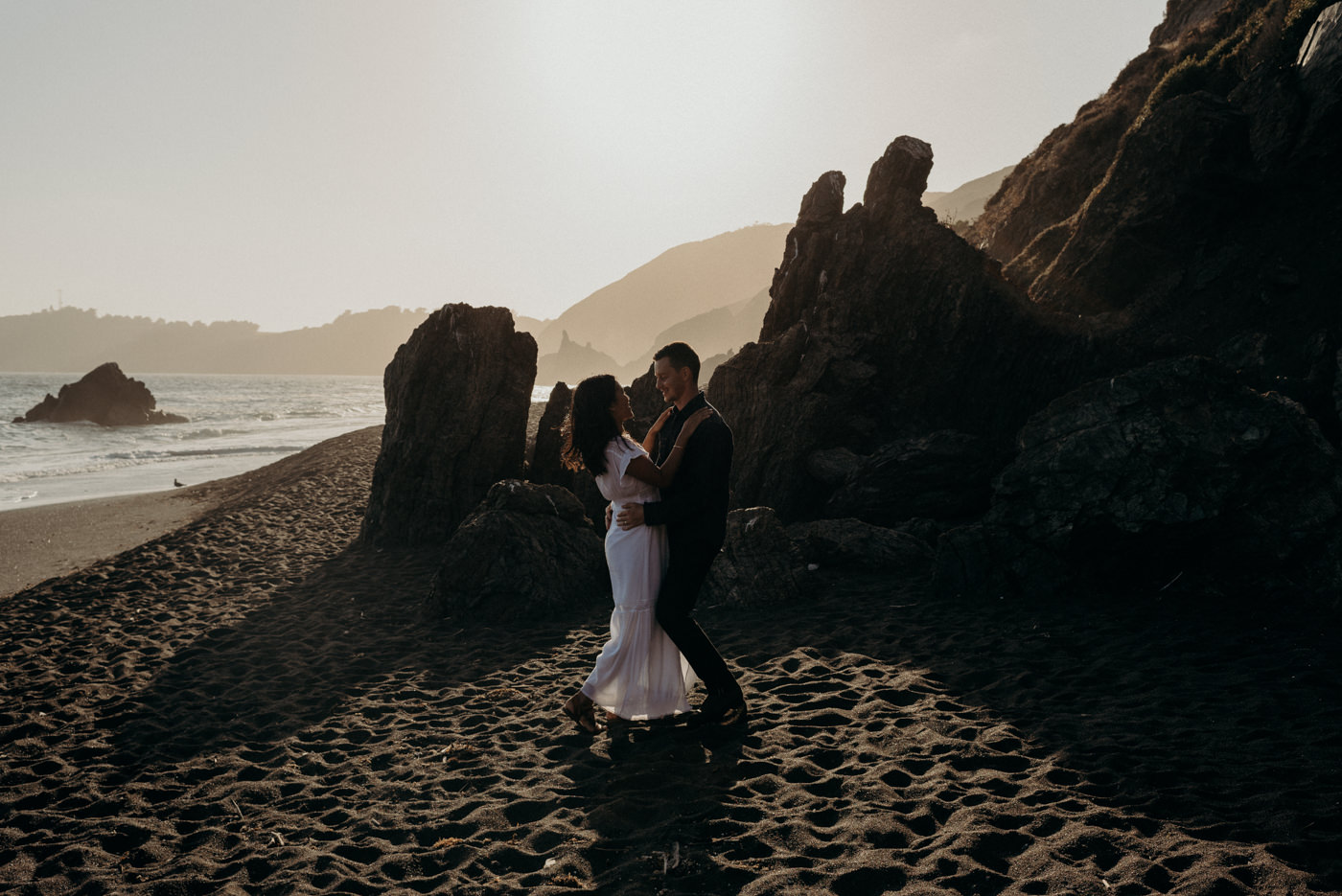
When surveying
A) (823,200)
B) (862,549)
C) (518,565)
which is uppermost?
(823,200)

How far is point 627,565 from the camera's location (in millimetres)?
5281

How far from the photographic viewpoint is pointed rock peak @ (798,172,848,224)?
17.4 m

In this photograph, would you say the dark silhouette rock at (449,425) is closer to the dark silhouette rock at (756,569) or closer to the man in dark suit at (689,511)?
the dark silhouette rock at (756,569)

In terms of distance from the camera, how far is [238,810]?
506cm

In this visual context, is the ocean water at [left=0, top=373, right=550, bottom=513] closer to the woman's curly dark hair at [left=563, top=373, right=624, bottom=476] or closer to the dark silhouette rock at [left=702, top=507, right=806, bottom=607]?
the dark silhouette rock at [left=702, top=507, right=806, bottom=607]

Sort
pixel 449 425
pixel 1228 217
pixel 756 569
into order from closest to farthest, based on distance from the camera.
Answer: pixel 756 569 < pixel 449 425 < pixel 1228 217

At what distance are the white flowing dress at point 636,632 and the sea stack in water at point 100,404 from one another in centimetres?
6945

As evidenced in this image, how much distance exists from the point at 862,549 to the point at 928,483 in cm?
238

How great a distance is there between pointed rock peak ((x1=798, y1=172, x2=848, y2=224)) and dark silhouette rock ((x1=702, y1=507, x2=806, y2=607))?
10.0 m

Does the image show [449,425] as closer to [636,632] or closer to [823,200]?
[823,200]

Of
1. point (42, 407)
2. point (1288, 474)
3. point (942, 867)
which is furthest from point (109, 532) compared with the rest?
point (42, 407)

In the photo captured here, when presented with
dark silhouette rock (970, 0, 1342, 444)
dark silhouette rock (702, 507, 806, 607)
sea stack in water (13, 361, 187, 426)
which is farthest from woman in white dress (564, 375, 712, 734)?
sea stack in water (13, 361, 187, 426)

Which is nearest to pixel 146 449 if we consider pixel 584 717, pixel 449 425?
pixel 449 425

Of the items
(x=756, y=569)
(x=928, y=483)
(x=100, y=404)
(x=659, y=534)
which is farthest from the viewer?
(x=100, y=404)
